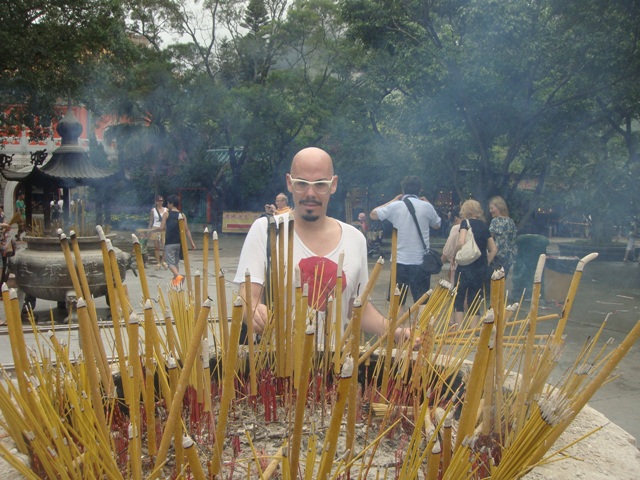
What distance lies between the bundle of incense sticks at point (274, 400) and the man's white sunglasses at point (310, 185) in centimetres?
38

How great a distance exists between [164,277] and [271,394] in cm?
794

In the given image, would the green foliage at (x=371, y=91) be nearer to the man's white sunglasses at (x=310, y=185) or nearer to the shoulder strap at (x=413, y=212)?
the shoulder strap at (x=413, y=212)

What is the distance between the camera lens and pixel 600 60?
9.03m

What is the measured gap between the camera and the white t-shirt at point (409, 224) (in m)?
4.78

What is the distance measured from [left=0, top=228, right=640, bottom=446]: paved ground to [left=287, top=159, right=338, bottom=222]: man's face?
664 millimetres

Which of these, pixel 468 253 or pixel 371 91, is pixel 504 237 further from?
pixel 371 91

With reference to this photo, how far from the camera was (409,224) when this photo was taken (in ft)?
15.8

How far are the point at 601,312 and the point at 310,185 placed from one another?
626 cm

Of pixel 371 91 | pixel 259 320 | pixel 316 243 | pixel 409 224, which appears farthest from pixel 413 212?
pixel 371 91

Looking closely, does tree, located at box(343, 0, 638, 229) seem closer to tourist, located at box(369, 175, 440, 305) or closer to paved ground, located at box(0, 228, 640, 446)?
paved ground, located at box(0, 228, 640, 446)

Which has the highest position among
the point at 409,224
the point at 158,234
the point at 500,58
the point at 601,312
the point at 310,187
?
the point at 500,58

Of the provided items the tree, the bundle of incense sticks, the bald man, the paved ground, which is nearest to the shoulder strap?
the paved ground

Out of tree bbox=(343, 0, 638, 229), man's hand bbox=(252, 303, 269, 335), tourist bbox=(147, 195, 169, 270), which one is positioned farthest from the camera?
tourist bbox=(147, 195, 169, 270)

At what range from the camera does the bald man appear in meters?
1.79
